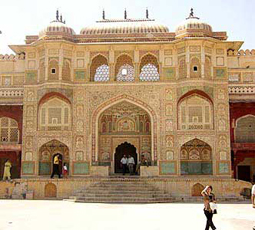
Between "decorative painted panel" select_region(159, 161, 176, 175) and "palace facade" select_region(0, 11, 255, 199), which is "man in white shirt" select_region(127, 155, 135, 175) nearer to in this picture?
"palace facade" select_region(0, 11, 255, 199)

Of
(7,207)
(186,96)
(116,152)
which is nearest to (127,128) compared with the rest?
(116,152)

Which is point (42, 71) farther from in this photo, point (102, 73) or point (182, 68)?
point (182, 68)

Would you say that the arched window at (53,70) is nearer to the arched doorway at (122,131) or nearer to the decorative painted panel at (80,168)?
the arched doorway at (122,131)

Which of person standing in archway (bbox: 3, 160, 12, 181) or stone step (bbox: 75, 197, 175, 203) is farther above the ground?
person standing in archway (bbox: 3, 160, 12, 181)

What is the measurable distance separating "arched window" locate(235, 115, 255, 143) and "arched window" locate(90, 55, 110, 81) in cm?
666

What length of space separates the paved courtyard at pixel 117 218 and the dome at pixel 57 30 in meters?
8.70

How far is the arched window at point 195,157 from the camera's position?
19906 mm

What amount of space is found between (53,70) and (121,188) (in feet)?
20.9

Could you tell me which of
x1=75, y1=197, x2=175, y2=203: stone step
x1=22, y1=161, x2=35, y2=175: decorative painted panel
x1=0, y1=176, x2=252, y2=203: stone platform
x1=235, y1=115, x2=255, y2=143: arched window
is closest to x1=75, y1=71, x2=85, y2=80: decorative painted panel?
x1=22, y1=161, x2=35, y2=175: decorative painted panel

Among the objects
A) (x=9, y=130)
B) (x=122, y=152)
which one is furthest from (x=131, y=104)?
(x=9, y=130)

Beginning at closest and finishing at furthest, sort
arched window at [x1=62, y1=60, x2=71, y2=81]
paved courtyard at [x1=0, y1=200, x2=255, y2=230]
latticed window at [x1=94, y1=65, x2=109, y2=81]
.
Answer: paved courtyard at [x1=0, y1=200, x2=255, y2=230], arched window at [x1=62, y1=60, x2=71, y2=81], latticed window at [x1=94, y1=65, x2=109, y2=81]

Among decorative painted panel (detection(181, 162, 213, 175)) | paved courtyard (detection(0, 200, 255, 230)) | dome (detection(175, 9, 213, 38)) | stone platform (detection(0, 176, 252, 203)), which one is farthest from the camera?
decorative painted panel (detection(181, 162, 213, 175))

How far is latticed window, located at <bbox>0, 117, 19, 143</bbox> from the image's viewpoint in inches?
823

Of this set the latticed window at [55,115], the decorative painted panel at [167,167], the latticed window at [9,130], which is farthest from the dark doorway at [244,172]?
the latticed window at [9,130]
